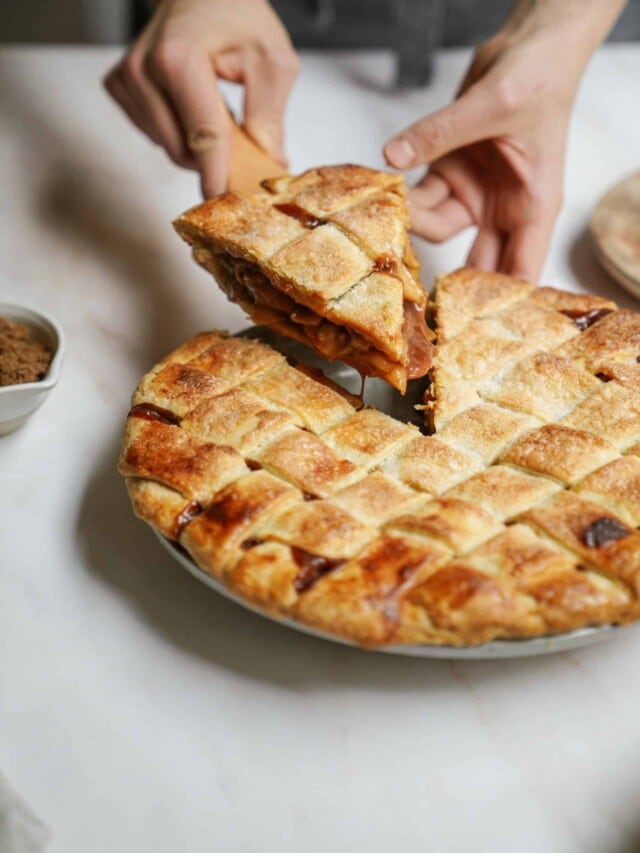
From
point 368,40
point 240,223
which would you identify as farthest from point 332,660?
point 368,40

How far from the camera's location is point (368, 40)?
275 cm

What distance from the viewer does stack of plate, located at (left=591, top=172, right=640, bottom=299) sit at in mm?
1850

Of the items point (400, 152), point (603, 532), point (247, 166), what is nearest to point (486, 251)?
point (400, 152)

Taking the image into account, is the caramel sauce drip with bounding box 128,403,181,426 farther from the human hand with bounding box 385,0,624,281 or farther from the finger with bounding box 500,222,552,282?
the finger with bounding box 500,222,552,282

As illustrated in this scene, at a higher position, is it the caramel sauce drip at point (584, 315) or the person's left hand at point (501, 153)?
the person's left hand at point (501, 153)

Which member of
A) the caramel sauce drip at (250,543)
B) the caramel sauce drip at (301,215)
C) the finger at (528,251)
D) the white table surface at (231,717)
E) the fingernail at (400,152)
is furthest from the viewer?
the finger at (528,251)

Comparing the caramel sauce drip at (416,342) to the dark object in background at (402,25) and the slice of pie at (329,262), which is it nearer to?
the slice of pie at (329,262)

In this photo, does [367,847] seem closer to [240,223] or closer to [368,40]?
[240,223]

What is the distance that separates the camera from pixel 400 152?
1.72 metres

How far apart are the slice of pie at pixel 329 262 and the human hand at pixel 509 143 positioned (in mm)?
227

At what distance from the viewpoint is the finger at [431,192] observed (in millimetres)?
1976

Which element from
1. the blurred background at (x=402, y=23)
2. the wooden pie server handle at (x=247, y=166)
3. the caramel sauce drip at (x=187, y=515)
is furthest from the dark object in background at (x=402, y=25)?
the caramel sauce drip at (x=187, y=515)

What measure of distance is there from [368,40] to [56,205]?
114 centimetres

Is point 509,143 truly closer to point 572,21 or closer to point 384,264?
point 572,21
